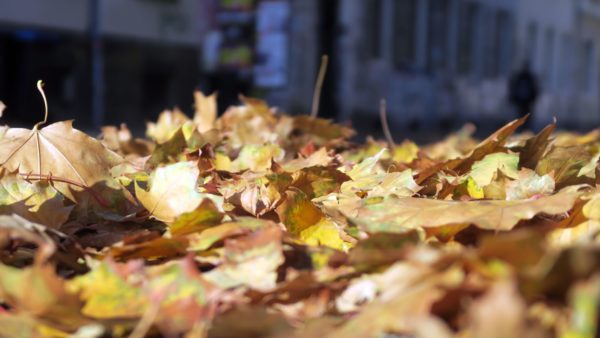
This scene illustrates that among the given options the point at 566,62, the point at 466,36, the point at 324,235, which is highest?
the point at 324,235

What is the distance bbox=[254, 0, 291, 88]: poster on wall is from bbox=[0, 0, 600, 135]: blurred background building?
0.6 inches

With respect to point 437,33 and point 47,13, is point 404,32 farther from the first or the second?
point 47,13

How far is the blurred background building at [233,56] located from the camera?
13992 millimetres

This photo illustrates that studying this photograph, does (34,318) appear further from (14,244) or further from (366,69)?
(366,69)

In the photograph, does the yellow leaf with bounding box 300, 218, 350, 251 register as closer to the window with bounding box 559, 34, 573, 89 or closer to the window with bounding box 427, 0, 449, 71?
the window with bounding box 427, 0, 449, 71

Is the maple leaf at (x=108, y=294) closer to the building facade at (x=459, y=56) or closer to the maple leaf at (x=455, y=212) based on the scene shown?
the maple leaf at (x=455, y=212)

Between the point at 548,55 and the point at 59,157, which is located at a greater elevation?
the point at 59,157

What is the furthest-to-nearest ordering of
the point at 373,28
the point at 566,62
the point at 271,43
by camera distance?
the point at 566,62
the point at 373,28
the point at 271,43

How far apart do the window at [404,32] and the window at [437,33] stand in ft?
2.65

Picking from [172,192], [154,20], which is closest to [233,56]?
[154,20]

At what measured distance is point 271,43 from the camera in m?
14.8

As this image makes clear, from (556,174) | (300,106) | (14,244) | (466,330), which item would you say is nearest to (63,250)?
(14,244)

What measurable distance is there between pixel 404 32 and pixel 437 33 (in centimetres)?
172

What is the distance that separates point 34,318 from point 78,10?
46.8ft
